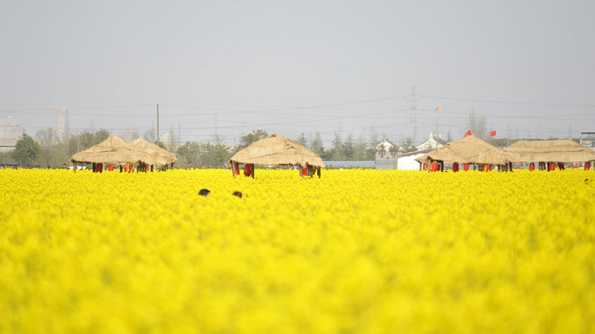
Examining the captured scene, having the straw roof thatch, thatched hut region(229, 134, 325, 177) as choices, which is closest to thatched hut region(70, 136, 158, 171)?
the straw roof thatch

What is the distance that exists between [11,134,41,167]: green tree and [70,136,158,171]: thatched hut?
44598mm

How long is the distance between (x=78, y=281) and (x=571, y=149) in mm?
48073

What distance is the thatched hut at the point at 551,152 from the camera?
4092cm

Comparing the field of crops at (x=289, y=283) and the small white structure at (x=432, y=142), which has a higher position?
the small white structure at (x=432, y=142)

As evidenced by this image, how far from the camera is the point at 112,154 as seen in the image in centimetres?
3438

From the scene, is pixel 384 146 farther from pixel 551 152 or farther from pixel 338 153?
pixel 551 152

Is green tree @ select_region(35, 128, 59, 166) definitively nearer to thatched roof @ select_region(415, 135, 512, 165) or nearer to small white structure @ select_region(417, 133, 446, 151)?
thatched roof @ select_region(415, 135, 512, 165)

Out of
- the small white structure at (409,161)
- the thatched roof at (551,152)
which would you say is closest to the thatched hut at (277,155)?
the thatched roof at (551,152)

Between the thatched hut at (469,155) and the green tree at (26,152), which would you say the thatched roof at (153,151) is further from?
the green tree at (26,152)

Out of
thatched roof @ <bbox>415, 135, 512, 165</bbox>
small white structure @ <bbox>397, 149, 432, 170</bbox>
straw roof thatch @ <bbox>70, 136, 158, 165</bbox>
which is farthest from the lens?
small white structure @ <bbox>397, 149, 432, 170</bbox>

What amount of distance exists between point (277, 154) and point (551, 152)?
33.0m

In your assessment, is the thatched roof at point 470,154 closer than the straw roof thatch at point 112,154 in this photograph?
No

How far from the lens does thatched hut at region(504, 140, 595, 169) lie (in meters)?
40.9

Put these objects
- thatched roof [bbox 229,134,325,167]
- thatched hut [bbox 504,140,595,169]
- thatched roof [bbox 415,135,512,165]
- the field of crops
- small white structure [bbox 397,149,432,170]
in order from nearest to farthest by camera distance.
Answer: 1. the field of crops
2. thatched roof [bbox 229,134,325,167]
3. thatched roof [bbox 415,135,512,165]
4. thatched hut [bbox 504,140,595,169]
5. small white structure [bbox 397,149,432,170]
